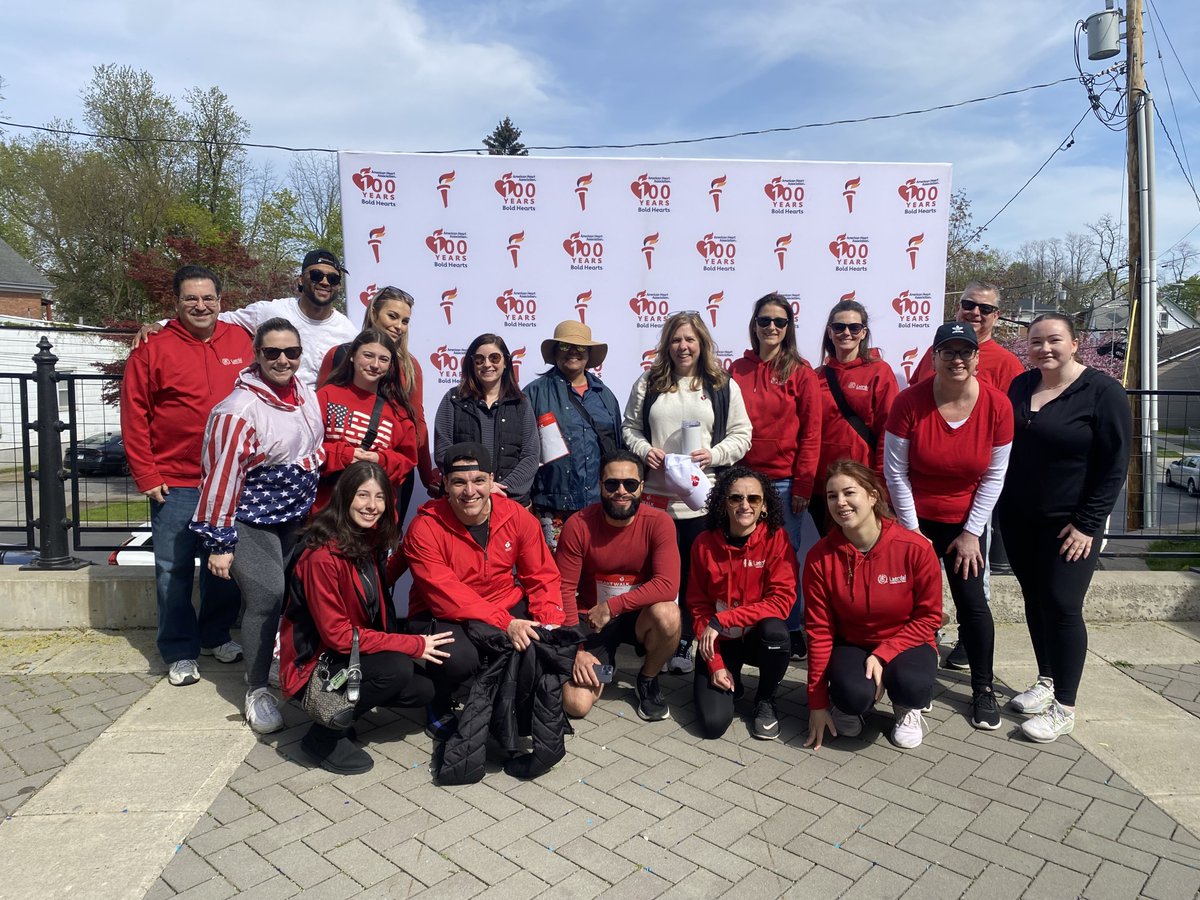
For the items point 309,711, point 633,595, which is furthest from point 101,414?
point 633,595

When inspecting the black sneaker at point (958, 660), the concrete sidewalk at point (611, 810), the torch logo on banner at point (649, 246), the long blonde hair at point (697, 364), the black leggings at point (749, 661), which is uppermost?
the torch logo on banner at point (649, 246)

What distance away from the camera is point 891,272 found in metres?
5.48

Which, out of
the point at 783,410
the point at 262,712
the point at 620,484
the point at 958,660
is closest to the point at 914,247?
the point at 783,410

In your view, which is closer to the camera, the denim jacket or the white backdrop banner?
the denim jacket

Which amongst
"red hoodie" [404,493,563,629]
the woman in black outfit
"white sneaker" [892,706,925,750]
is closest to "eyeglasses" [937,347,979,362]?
the woman in black outfit

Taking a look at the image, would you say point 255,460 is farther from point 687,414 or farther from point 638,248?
point 638,248

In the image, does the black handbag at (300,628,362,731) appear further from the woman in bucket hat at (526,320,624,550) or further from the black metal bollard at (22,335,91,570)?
the black metal bollard at (22,335,91,570)

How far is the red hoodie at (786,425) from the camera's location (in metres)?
4.21

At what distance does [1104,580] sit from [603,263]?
12.7ft

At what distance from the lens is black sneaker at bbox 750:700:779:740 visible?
354 cm

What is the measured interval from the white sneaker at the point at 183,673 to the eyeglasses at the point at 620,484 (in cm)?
232

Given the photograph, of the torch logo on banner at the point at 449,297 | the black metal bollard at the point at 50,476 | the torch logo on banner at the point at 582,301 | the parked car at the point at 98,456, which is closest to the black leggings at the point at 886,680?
the torch logo on banner at the point at 582,301

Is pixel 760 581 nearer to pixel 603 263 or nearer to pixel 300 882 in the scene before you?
pixel 300 882

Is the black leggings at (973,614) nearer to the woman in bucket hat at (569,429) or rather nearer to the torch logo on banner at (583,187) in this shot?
the woman in bucket hat at (569,429)
